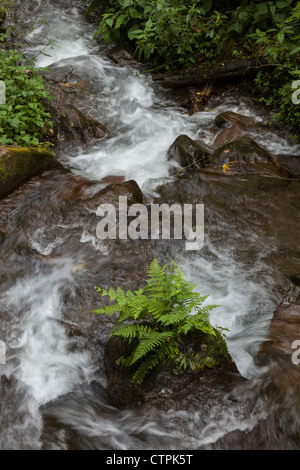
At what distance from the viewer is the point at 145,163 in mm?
6934

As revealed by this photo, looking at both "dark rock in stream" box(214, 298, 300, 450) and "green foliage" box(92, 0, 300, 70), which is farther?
"green foliage" box(92, 0, 300, 70)

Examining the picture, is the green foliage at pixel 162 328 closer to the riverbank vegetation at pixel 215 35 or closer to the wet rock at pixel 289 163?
the wet rock at pixel 289 163

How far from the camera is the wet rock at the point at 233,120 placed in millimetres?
7426

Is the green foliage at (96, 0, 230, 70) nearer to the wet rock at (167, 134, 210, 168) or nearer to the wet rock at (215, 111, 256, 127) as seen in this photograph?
the wet rock at (215, 111, 256, 127)

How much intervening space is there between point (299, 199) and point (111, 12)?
23.8 feet

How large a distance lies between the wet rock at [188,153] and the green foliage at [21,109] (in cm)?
228

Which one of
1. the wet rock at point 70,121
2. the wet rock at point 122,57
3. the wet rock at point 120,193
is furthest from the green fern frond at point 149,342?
the wet rock at point 122,57

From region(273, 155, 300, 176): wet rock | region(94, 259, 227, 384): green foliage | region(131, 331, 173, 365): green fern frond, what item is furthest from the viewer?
region(273, 155, 300, 176): wet rock

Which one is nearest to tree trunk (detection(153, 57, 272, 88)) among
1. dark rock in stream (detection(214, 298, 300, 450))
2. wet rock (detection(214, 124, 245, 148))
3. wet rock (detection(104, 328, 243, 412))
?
wet rock (detection(214, 124, 245, 148))

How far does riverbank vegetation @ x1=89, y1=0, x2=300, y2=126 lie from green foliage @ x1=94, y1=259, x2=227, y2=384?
4969 millimetres

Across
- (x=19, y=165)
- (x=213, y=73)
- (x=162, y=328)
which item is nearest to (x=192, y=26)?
(x=213, y=73)

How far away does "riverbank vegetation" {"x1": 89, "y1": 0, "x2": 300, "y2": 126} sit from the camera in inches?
283

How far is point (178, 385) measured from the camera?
10.1 feet

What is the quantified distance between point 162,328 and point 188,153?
13.5 feet
